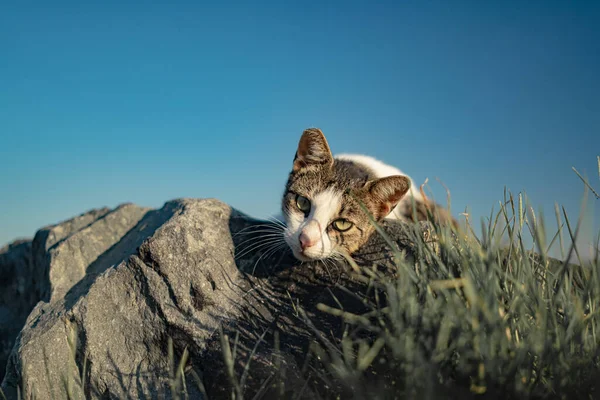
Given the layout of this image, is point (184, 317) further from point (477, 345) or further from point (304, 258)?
point (477, 345)

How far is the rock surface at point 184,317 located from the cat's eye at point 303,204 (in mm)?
247

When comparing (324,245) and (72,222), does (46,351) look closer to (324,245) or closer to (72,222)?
(324,245)

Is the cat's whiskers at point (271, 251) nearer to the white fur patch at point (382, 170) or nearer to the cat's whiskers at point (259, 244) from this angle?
the cat's whiskers at point (259, 244)

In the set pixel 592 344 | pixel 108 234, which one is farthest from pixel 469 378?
pixel 108 234

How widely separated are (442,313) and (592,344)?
659mm

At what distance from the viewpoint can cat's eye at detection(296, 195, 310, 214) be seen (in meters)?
2.91

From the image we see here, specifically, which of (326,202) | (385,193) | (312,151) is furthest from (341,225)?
(312,151)

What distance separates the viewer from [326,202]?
109 inches

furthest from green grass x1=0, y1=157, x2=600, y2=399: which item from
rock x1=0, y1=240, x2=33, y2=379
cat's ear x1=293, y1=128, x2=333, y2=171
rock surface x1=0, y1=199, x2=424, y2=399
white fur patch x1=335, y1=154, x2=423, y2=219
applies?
rock x1=0, y1=240, x2=33, y2=379

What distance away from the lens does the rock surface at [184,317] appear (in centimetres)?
218

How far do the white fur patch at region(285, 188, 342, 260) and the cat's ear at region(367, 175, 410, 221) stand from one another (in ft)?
0.73

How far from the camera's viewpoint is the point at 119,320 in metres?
2.45

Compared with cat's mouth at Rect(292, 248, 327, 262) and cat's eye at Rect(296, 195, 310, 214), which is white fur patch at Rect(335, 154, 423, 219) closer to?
cat's eye at Rect(296, 195, 310, 214)

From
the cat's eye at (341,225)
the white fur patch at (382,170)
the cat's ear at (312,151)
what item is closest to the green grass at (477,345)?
the cat's eye at (341,225)
